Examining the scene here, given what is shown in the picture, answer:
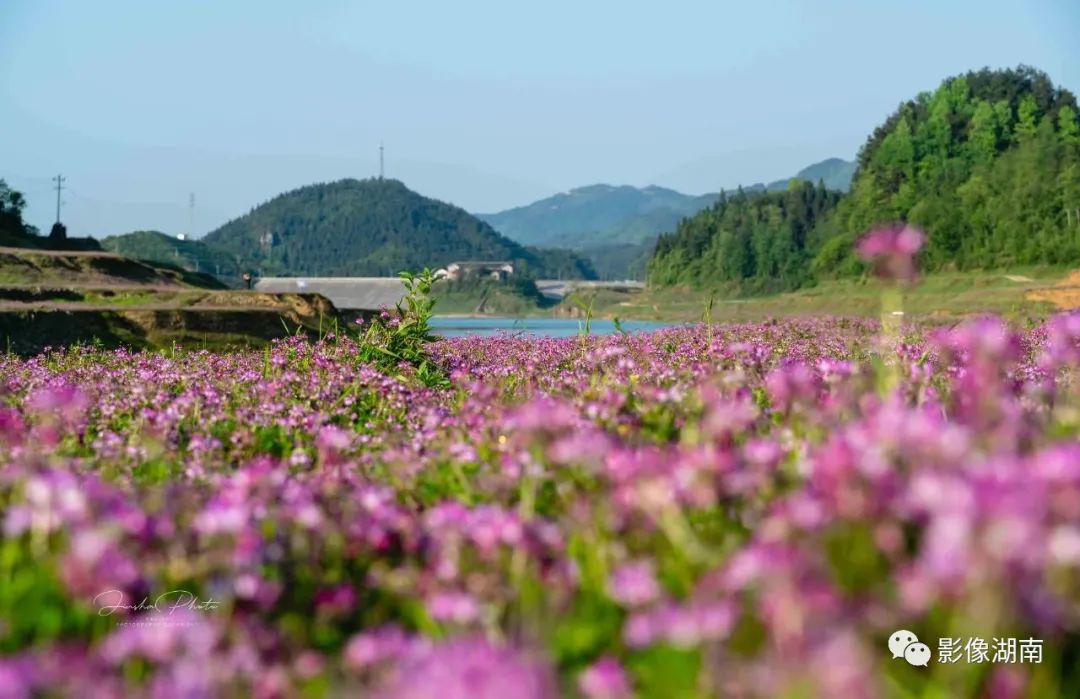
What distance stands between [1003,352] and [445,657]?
252 cm

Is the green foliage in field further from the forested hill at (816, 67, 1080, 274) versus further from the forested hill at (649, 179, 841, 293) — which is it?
the forested hill at (649, 179, 841, 293)

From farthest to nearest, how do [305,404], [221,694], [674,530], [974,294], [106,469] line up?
[974,294]
[305,404]
[106,469]
[674,530]
[221,694]

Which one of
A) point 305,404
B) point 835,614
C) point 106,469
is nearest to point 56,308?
point 305,404

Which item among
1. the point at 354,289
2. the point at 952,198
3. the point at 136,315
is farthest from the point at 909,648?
the point at 354,289

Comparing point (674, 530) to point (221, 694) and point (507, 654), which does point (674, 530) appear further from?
point (221, 694)

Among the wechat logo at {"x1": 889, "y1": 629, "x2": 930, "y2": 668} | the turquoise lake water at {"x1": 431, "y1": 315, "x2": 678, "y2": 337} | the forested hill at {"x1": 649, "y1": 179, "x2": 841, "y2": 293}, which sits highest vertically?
the forested hill at {"x1": 649, "y1": 179, "x2": 841, "y2": 293}

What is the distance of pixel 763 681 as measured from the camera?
2207 mm

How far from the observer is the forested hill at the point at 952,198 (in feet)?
410

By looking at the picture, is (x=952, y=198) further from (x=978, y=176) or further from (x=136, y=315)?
(x=136, y=315)

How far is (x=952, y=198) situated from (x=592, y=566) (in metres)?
147

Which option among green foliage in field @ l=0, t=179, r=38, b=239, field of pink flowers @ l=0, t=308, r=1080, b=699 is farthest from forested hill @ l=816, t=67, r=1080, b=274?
field of pink flowers @ l=0, t=308, r=1080, b=699

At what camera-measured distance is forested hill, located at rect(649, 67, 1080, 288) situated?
12488 cm

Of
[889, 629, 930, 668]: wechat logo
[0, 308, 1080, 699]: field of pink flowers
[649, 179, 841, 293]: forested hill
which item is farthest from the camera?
[649, 179, 841, 293]: forested hill

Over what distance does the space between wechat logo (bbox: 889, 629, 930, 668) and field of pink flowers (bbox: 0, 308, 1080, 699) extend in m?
0.02
